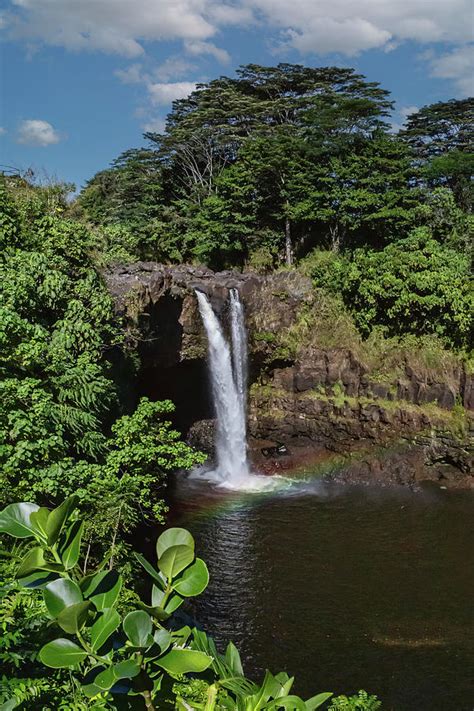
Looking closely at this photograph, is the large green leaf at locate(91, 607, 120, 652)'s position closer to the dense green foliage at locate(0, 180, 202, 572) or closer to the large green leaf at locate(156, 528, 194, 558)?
the large green leaf at locate(156, 528, 194, 558)

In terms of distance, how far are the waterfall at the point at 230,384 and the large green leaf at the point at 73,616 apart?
63.0ft

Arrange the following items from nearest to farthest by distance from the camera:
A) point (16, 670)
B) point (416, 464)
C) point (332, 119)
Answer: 1. point (16, 670)
2. point (416, 464)
3. point (332, 119)

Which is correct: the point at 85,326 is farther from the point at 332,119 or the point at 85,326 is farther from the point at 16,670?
the point at 332,119

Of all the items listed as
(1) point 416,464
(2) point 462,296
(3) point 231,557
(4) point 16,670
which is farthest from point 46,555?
(2) point 462,296

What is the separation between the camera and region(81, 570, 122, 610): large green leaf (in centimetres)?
108

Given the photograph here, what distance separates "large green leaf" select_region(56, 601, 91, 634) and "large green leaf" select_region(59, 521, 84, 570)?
3.9 inches

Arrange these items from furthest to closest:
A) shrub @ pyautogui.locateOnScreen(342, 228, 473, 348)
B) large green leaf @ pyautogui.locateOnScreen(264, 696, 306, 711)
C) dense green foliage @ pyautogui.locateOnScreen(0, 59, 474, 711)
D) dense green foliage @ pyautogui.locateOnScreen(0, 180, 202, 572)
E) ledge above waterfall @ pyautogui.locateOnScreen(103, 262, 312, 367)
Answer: shrub @ pyautogui.locateOnScreen(342, 228, 473, 348) < ledge above waterfall @ pyautogui.locateOnScreen(103, 262, 312, 367) < dense green foliage @ pyautogui.locateOnScreen(0, 180, 202, 572) < dense green foliage @ pyautogui.locateOnScreen(0, 59, 474, 711) < large green leaf @ pyautogui.locateOnScreen(264, 696, 306, 711)

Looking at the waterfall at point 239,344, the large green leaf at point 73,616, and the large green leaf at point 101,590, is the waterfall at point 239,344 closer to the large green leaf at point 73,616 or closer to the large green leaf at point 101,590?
the large green leaf at point 101,590

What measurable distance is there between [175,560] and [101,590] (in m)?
0.16

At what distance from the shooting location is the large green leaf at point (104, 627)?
1048 mm

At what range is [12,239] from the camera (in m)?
11.2

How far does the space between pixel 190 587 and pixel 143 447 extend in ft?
26.2

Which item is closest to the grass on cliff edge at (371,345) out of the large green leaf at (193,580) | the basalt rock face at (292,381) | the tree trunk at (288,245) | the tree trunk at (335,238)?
the basalt rock face at (292,381)

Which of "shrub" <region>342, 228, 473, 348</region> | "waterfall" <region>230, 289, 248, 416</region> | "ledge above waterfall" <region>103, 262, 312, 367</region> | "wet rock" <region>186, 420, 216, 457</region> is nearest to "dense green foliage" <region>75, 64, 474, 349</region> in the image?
"shrub" <region>342, 228, 473, 348</region>
